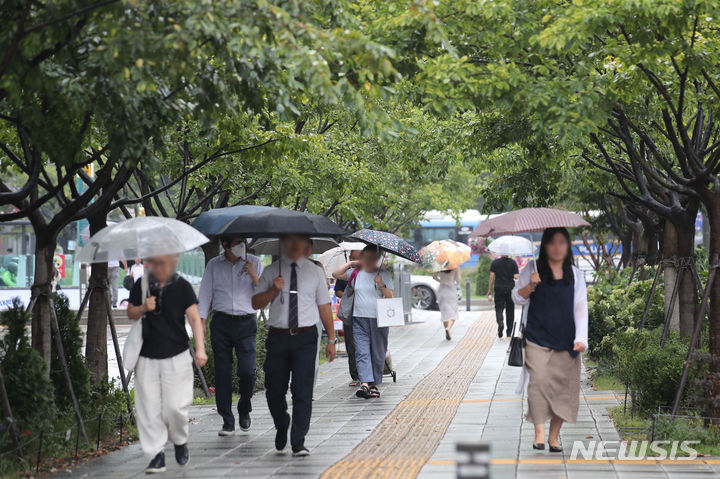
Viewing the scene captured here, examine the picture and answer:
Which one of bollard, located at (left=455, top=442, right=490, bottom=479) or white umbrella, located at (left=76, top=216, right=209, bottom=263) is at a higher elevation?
white umbrella, located at (left=76, top=216, right=209, bottom=263)

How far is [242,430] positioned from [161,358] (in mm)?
2239

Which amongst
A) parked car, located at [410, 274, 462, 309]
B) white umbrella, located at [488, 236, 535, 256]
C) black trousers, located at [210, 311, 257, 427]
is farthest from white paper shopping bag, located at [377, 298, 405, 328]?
parked car, located at [410, 274, 462, 309]

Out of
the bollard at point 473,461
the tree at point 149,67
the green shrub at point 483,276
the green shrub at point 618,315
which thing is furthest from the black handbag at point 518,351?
the green shrub at point 483,276

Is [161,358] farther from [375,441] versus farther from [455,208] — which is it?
[455,208]

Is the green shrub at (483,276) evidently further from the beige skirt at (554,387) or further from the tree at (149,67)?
the tree at (149,67)

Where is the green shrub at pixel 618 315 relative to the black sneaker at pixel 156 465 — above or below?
above

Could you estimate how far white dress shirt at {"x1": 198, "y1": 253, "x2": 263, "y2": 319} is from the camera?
27.6 feet

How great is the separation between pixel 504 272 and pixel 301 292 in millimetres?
12039

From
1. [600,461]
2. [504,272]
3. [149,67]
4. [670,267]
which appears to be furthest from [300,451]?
[504,272]

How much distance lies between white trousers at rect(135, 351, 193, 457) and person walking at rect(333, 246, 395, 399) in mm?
4315

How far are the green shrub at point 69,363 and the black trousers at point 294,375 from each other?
1864 millimetres

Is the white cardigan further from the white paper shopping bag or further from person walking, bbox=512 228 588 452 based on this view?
the white paper shopping bag

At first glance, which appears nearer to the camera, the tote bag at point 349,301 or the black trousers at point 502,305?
the tote bag at point 349,301

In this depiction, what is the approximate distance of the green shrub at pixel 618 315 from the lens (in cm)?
1264
